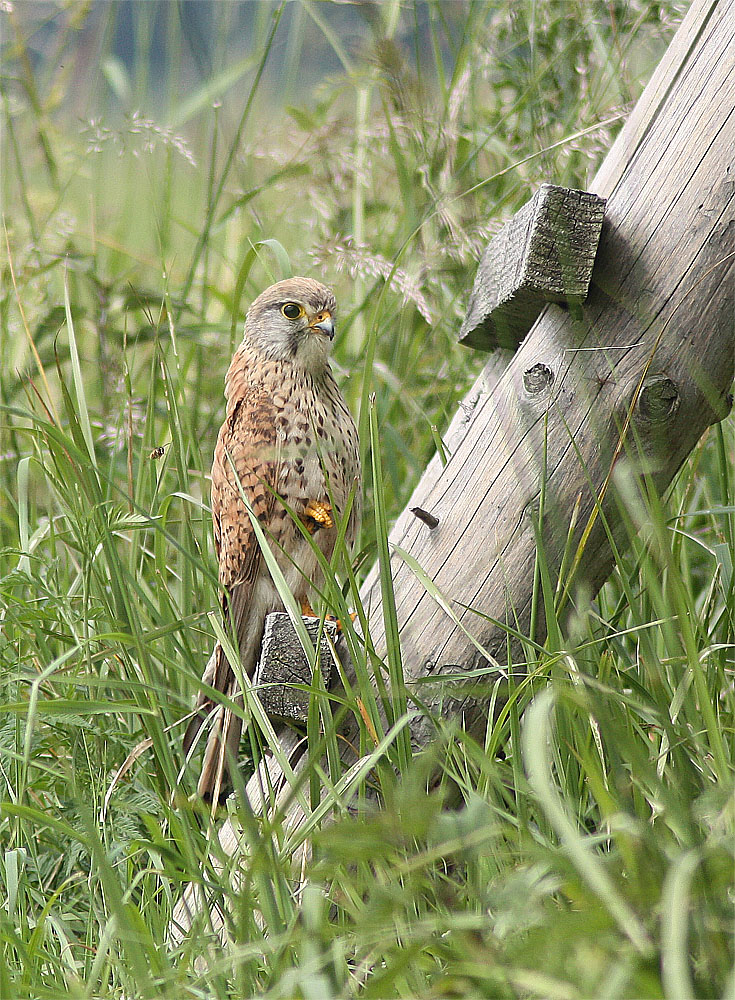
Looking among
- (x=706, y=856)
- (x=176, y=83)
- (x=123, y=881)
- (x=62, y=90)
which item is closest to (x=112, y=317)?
(x=176, y=83)

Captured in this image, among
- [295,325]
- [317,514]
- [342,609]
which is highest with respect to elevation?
[295,325]

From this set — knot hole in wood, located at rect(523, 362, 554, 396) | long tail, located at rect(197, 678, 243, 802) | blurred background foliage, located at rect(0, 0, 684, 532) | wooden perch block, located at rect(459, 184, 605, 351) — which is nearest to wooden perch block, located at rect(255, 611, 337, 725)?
long tail, located at rect(197, 678, 243, 802)

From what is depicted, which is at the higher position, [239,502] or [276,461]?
[276,461]

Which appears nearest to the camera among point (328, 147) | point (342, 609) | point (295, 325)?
point (342, 609)

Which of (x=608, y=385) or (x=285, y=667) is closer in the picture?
(x=608, y=385)

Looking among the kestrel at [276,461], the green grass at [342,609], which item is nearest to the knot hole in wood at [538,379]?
the green grass at [342,609]

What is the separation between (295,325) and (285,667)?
0.87m

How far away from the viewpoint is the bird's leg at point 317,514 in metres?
2.12

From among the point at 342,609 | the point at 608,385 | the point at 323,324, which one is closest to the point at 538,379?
the point at 608,385

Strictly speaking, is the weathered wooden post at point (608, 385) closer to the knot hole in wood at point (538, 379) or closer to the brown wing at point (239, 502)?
the knot hole in wood at point (538, 379)

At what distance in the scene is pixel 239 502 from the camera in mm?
2141

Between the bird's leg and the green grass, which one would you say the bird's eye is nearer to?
the green grass

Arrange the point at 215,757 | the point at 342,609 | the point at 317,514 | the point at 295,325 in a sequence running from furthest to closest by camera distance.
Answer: the point at 295,325 → the point at 317,514 → the point at 215,757 → the point at 342,609

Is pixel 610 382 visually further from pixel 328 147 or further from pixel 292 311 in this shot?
pixel 328 147
